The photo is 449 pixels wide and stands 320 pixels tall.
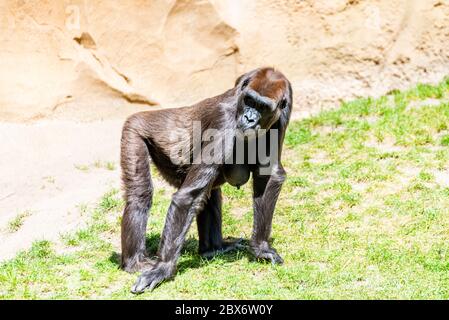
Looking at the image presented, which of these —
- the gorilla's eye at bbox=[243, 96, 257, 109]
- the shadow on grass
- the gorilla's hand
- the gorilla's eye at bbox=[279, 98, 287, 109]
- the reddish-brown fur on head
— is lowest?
the shadow on grass

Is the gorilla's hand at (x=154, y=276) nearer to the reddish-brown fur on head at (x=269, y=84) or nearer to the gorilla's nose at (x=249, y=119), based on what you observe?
the gorilla's nose at (x=249, y=119)

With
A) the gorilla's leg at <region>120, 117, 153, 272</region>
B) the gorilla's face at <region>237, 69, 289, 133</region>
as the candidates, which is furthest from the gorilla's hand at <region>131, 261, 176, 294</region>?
the gorilla's face at <region>237, 69, 289, 133</region>

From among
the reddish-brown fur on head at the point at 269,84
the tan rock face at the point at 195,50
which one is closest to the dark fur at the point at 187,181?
the reddish-brown fur on head at the point at 269,84

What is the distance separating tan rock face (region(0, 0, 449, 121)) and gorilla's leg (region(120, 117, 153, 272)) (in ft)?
8.86

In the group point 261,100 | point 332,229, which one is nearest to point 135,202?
point 261,100

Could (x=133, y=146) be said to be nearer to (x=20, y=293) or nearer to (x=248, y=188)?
(x=20, y=293)

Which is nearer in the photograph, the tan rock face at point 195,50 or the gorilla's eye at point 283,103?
the gorilla's eye at point 283,103

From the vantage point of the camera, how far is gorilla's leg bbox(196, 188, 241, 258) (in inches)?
271

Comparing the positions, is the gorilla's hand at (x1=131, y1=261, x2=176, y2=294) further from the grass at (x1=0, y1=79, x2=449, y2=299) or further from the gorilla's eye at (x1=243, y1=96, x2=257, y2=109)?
the gorilla's eye at (x1=243, y1=96, x2=257, y2=109)

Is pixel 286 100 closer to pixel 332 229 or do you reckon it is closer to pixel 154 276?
pixel 332 229

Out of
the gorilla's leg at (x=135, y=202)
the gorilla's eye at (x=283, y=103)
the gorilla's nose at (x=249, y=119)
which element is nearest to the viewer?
the gorilla's nose at (x=249, y=119)

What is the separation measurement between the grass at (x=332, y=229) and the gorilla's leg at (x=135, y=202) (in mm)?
181

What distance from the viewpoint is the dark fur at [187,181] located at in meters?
6.18
